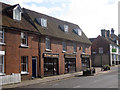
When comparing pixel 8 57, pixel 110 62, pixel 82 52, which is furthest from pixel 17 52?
pixel 110 62

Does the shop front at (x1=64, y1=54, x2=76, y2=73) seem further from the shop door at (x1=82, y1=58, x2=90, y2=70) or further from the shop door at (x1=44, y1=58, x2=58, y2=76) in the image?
the shop door at (x1=82, y1=58, x2=90, y2=70)

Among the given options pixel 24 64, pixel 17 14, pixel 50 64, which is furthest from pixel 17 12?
pixel 50 64

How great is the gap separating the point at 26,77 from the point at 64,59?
31.5 feet

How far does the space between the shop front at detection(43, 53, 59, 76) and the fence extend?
251 inches

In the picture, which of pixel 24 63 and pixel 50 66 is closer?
pixel 24 63

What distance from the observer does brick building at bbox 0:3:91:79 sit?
20.2 metres

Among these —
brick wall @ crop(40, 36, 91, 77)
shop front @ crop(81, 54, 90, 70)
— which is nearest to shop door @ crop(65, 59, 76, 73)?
brick wall @ crop(40, 36, 91, 77)

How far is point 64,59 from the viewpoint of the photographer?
30172 millimetres

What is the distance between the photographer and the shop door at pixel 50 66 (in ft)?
84.6

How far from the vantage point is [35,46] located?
24031 mm

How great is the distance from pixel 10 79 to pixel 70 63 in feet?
49.4

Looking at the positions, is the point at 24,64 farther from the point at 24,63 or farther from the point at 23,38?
the point at 23,38

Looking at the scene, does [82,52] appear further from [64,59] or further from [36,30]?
[36,30]

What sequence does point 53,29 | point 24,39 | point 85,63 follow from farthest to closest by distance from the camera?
point 85,63 < point 53,29 < point 24,39
